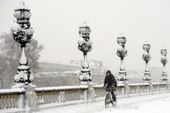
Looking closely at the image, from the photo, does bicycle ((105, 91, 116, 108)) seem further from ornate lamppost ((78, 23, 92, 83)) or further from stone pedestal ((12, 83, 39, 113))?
stone pedestal ((12, 83, 39, 113))

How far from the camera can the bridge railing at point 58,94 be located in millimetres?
18494

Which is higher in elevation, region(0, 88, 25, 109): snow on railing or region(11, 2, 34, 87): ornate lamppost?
region(11, 2, 34, 87): ornate lamppost

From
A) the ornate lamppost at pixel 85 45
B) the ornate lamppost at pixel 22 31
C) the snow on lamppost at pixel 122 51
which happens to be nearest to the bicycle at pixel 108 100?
the ornate lamppost at pixel 85 45

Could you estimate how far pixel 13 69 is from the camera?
Answer: 257 feet

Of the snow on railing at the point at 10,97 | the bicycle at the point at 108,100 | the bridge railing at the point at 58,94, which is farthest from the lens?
the bicycle at the point at 108,100

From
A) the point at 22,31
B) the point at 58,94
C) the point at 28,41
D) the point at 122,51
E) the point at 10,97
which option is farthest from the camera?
the point at 122,51

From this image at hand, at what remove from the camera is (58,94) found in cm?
2333

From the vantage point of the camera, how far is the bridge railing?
18494mm

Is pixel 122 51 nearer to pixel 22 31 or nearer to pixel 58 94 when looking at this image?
pixel 58 94

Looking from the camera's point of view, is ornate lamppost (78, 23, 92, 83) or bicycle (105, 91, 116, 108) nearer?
bicycle (105, 91, 116, 108)

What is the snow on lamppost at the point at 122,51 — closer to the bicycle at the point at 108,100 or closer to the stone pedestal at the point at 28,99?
the bicycle at the point at 108,100

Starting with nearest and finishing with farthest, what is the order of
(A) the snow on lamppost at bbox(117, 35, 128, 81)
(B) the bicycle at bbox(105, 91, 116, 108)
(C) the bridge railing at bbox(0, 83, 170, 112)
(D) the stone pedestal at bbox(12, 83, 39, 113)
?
(C) the bridge railing at bbox(0, 83, 170, 112) < (D) the stone pedestal at bbox(12, 83, 39, 113) < (B) the bicycle at bbox(105, 91, 116, 108) < (A) the snow on lamppost at bbox(117, 35, 128, 81)

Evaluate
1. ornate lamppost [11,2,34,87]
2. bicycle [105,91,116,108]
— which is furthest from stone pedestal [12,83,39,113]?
bicycle [105,91,116,108]

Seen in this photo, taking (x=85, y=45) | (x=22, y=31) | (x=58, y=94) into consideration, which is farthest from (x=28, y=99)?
(x=85, y=45)
